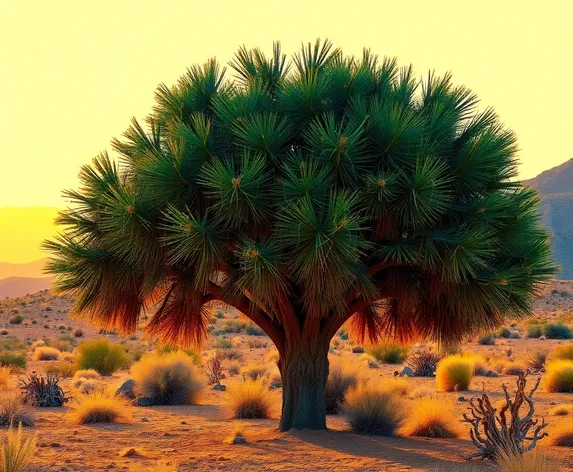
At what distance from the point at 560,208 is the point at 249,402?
421 ft

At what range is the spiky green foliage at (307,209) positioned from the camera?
1422 centimetres

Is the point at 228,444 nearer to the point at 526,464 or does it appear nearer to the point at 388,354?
the point at 526,464

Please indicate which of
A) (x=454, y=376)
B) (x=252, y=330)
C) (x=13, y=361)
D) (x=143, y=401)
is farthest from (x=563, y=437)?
(x=252, y=330)

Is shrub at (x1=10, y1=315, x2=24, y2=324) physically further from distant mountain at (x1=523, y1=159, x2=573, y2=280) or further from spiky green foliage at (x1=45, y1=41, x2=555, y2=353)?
distant mountain at (x1=523, y1=159, x2=573, y2=280)

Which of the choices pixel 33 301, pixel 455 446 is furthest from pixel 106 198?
pixel 33 301

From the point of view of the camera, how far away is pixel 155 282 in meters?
15.7

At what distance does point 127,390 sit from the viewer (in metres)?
25.0

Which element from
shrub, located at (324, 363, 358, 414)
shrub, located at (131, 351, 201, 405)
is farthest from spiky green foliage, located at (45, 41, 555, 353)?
shrub, located at (131, 351, 201, 405)

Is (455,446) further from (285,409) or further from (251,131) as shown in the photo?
(251,131)

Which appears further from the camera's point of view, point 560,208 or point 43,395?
point 560,208

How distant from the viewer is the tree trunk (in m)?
17.2

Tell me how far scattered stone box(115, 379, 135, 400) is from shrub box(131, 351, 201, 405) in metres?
0.36

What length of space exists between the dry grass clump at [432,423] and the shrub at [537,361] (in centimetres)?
1599

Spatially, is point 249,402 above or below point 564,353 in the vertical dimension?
below
